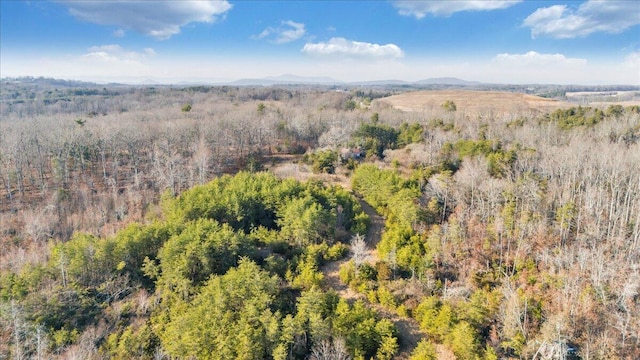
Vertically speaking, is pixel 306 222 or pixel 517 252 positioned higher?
pixel 306 222

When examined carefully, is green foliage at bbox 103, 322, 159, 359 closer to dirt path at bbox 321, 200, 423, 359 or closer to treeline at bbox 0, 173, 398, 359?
treeline at bbox 0, 173, 398, 359

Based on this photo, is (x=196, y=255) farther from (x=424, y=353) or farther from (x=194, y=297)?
(x=424, y=353)

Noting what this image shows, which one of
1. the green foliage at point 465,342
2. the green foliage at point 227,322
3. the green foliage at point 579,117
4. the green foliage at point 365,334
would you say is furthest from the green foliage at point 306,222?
the green foliage at point 579,117

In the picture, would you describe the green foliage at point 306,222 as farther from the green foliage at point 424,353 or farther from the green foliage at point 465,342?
the green foliage at point 465,342

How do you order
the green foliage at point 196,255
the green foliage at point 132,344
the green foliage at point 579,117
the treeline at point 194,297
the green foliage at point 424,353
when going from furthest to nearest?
the green foliage at point 579,117 < the green foliage at point 196,255 < the green foliage at point 132,344 < the treeline at point 194,297 < the green foliage at point 424,353

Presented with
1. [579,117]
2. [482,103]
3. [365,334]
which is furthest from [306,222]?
[482,103]

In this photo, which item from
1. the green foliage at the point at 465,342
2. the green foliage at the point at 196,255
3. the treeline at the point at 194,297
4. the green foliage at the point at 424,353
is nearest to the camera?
the green foliage at the point at 424,353

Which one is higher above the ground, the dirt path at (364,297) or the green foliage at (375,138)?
the green foliage at (375,138)
